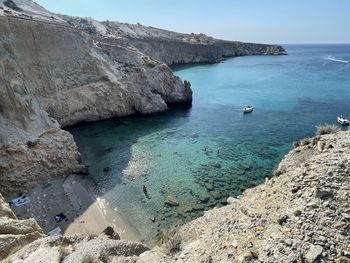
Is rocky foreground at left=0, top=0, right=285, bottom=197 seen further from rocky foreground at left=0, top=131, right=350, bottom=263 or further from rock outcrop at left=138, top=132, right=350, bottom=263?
rock outcrop at left=138, top=132, right=350, bottom=263

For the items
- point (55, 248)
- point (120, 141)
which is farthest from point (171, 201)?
point (120, 141)

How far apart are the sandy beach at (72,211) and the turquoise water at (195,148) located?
0.94 meters

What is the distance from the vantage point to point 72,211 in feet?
73.0

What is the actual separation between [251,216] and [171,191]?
1427 centimetres

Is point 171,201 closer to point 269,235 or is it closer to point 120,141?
point 269,235

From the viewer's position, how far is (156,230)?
2036 centimetres

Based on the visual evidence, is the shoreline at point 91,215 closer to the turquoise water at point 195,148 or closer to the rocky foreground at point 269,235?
the turquoise water at point 195,148

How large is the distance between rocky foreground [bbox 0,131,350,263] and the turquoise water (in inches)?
362

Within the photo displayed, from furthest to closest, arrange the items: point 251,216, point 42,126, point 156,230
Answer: point 42,126 → point 156,230 → point 251,216

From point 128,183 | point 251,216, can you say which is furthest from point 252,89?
point 251,216

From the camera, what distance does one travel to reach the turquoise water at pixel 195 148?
2358 cm

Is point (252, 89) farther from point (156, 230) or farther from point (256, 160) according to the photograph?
point (156, 230)

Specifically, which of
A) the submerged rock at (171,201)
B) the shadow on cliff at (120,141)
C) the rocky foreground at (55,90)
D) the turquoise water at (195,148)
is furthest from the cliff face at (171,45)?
the submerged rock at (171,201)

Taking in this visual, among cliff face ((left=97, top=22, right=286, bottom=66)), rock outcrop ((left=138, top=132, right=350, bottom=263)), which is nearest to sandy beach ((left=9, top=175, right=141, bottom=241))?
rock outcrop ((left=138, top=132, right=350, bottom=263))
